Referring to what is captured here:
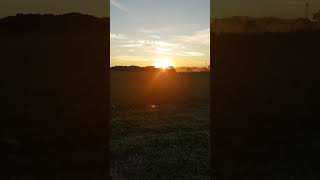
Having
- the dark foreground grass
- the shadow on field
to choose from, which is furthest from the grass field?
the shadow on field

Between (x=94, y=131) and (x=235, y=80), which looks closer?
(x=94, y=131)

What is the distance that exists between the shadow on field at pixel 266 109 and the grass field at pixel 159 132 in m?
1.11

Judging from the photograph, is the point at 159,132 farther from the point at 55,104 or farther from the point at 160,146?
the point at 55,104

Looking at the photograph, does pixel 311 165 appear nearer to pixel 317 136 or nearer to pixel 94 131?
pixel 317 136

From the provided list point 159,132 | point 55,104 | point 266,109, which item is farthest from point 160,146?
point 55,104

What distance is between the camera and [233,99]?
11.3 meters

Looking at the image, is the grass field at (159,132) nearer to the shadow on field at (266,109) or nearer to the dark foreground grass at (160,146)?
the dark foreground grass at (160,146)

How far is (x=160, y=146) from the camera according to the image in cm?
1253

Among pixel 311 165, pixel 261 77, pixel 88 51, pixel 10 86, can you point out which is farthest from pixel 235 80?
pixel 10 86

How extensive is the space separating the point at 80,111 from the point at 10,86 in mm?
1896

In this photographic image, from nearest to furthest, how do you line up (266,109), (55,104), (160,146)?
(55,104), (266,109), (160,146)

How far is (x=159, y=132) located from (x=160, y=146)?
309 cm

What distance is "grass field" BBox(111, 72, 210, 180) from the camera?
970 cm

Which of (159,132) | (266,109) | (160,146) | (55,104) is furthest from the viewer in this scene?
(159,132)
